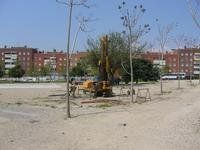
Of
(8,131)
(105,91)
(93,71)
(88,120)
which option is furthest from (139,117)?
Answer: (93,71)

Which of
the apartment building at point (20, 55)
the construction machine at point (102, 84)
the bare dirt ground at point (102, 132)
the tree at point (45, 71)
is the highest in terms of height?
the apartment building at point (20, 55)

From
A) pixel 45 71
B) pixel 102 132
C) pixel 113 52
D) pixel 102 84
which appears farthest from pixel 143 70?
pixel 102 132

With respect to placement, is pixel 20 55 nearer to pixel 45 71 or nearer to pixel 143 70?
pixel 45 71

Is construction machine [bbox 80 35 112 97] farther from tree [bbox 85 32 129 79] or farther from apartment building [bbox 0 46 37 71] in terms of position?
apartment building [bbox 0 46 37 71]

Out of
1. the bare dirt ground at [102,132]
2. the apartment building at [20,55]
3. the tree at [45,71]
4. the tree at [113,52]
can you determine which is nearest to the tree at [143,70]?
the tree at [113,52]

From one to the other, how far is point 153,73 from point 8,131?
7250 centimetres

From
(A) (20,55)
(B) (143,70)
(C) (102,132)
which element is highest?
(A) (20,55)

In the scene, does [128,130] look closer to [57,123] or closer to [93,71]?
[57,123]

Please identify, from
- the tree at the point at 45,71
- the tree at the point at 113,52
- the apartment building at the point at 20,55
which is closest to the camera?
the tree at the point at 113,52

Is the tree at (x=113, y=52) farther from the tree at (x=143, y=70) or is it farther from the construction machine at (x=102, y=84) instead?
the construction machine at (x=102, y=84)

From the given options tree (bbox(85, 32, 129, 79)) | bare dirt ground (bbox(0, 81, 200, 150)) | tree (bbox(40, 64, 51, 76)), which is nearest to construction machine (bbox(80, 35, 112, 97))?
bare dirt ground (bbox(0, 81, 200, 150))

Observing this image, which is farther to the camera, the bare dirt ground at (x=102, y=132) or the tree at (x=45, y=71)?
the tree at (x=45, y=71)

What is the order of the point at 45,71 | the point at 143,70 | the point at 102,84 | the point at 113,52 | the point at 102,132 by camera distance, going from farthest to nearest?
the point at 45,71 < the point at 143,70 < the point at 113,52 < the point at 102,84 < the point at 102,132

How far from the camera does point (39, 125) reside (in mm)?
15547
